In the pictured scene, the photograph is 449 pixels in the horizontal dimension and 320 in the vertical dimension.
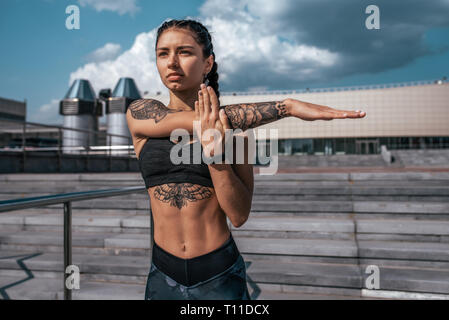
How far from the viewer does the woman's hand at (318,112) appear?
107 centimetres

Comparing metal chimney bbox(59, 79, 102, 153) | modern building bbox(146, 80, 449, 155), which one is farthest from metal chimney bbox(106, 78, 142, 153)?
modern building bbox(146, 80, 449, 155)

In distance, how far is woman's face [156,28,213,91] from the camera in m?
1.34

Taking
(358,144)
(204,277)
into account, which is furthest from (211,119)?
(358,144)

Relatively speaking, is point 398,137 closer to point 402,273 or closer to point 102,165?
point 102,165

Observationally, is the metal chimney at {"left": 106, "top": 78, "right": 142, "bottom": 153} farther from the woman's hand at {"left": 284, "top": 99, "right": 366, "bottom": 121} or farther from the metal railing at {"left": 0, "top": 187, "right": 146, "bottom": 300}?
→ the woman's hand at {"left": 284, "top": 99, "right": 366, "bottom": 121}

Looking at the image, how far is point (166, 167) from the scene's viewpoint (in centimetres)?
142

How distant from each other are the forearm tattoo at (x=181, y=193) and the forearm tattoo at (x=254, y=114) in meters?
0.31

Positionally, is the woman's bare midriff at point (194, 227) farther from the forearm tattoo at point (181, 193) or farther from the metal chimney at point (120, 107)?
the metal chimney at point (120, 107)

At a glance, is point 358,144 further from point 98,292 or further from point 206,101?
point 206,101

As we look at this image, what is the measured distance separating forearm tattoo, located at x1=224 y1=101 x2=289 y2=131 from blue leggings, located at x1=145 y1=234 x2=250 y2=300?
539 mm

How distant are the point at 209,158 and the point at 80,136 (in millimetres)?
19096

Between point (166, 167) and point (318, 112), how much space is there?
68 cm
